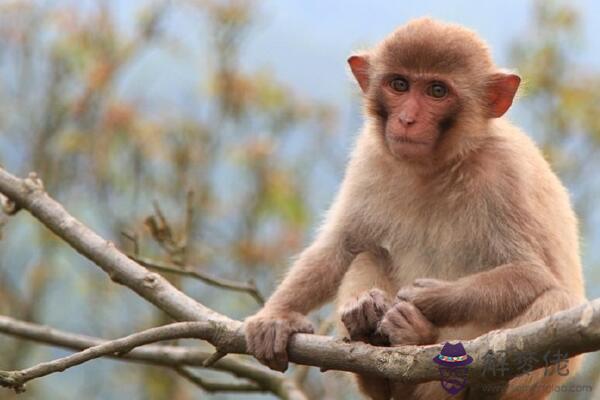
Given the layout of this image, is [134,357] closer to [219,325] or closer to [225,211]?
[219,325]

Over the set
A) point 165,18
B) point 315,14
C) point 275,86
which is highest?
point 315,14

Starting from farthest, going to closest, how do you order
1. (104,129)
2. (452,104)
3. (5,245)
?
1. (5,245)
2. (104,129)
3. (452,104)

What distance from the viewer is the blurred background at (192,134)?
13.7 m

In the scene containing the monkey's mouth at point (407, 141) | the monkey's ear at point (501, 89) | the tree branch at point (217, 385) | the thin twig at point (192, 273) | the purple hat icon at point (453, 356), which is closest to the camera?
the purple hat icon at point (453, 356)

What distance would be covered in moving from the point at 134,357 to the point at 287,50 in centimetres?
1878

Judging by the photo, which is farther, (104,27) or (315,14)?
(315,14)

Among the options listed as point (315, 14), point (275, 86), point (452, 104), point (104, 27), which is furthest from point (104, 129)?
point (315, 14)

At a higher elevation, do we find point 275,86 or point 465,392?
point 275,86

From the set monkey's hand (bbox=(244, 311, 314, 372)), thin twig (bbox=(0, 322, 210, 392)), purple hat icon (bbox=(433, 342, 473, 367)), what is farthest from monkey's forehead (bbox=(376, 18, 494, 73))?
purple hat icon (bbox=(433, 342, 473, 367))

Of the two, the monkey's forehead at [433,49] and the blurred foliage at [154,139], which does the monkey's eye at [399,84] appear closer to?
the monkey's forehead at [433,49]

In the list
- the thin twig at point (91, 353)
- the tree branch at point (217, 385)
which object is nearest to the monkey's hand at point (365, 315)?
the thin twig at point (91, 353)

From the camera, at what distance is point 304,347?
4.61m

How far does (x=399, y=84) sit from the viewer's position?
17.9 ft

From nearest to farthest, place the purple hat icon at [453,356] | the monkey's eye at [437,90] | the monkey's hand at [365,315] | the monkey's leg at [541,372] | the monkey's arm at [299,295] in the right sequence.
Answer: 1. the purple hat icon at [453,356]
2. the monkey's hand at [365,315]
3. the monkey's leg at [541,372]
4. the monkey's arm at [299,295]
5. the monkey's eye at [437,90]
